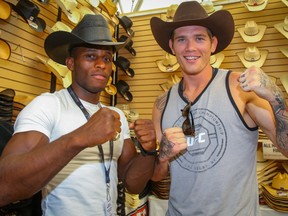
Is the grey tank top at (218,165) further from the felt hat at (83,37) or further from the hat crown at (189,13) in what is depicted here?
the felt hat at (83,37)

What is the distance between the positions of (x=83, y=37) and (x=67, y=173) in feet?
3.23

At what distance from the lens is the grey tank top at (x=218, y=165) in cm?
161

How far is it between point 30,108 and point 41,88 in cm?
194

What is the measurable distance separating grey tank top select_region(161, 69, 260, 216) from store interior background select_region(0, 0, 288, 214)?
178 cm

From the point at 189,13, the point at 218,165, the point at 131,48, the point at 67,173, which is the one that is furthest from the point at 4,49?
the point at 131,48

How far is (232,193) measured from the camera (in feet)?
5.26

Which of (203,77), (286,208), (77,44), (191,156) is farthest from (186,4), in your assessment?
(286,208)

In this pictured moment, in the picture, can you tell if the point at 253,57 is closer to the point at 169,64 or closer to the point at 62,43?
the point at 169,64

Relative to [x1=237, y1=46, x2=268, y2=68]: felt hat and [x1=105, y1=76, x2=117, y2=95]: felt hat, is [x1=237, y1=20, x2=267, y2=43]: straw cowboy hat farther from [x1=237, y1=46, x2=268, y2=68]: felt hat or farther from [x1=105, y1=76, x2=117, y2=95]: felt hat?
[x1=105, y1=76, x2=117, y2=95]: felt hat

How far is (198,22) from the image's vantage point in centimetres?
195

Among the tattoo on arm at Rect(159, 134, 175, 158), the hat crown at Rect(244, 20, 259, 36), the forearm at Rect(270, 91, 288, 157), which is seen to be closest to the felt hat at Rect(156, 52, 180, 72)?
the hat crown at Rect(244, 20, 259, 36)

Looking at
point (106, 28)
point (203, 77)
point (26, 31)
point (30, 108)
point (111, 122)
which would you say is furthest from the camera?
point (26, 31)

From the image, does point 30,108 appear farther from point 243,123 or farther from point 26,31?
point 26,31

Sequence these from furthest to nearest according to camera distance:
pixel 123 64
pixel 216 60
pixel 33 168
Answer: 1. pixel 123 64
2. pixel 216 60
3. pixel 33 168
